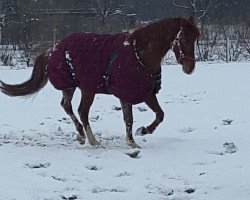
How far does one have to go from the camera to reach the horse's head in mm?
6363

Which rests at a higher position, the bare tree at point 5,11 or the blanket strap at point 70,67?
the blanket strap at point 70,67

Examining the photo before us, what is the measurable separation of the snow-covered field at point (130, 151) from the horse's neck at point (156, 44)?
0.99m

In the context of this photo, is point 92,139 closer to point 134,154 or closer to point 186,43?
point 134,154

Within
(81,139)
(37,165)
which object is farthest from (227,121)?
(37,165)

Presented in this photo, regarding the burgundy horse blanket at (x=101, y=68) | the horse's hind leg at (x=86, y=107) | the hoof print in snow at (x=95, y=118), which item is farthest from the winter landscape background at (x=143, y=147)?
the burgundy horse blanket at (x=101, y=68)

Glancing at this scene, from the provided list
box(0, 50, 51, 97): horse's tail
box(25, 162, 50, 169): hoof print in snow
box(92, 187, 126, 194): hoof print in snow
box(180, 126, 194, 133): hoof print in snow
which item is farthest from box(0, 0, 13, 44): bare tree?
box(92, 187, 126, 194): hoof print in snow

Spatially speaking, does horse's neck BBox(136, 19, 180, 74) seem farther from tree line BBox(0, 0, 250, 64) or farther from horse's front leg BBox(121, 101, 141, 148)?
tree line BBox(0, 0, 250, 64)

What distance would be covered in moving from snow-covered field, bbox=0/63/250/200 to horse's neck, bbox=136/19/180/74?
3.25 ft

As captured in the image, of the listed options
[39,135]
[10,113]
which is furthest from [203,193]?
[10,113]

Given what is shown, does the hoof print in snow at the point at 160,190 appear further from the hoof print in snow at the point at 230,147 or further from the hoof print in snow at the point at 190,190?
the hoof print in snow at the point at 230,147

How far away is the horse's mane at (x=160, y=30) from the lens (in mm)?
6367

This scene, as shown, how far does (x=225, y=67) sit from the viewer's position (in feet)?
45.1

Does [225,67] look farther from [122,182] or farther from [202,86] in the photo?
[122,182]

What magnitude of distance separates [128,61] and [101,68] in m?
0.34
